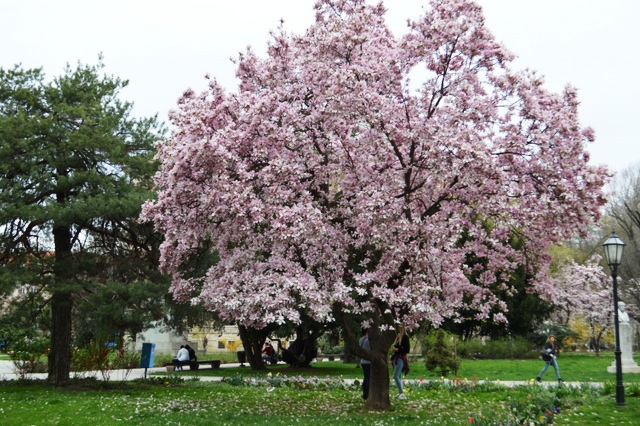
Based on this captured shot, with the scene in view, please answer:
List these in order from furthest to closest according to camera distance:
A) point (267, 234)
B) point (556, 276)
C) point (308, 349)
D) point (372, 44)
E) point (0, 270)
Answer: point (556, 276) → point (308, 349) → point (0, 270) → point (372, 44) → point (267, 234)

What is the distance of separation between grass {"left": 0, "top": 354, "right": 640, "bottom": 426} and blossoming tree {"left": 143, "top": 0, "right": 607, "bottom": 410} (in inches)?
70.3

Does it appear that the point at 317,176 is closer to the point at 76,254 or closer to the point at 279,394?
the point at 279,394

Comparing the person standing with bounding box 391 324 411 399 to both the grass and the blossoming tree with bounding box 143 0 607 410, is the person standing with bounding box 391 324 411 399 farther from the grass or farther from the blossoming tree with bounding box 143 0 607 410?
the blossoming tree with bounding box 143 0 607 410

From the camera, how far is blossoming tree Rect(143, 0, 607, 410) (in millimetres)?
10133

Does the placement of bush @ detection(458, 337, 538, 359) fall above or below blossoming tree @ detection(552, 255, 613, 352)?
below

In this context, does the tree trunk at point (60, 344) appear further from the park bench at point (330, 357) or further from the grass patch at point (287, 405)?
the park bench at point (330, 357)

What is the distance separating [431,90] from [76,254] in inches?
445

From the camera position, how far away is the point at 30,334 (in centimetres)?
1919

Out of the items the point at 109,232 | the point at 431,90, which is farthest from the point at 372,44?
the point at 109,232

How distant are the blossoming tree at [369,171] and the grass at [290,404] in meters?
1.79

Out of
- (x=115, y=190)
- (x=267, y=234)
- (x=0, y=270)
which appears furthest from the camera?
(x=115, y=190)

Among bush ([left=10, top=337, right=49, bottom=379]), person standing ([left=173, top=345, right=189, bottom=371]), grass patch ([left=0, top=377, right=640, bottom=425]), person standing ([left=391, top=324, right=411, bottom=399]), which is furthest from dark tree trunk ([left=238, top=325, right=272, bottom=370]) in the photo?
person standing ([left=391, top=324, right=411, bottom=399])

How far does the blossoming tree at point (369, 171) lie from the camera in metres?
10.1

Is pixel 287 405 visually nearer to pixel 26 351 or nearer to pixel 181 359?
pixel 26 351
